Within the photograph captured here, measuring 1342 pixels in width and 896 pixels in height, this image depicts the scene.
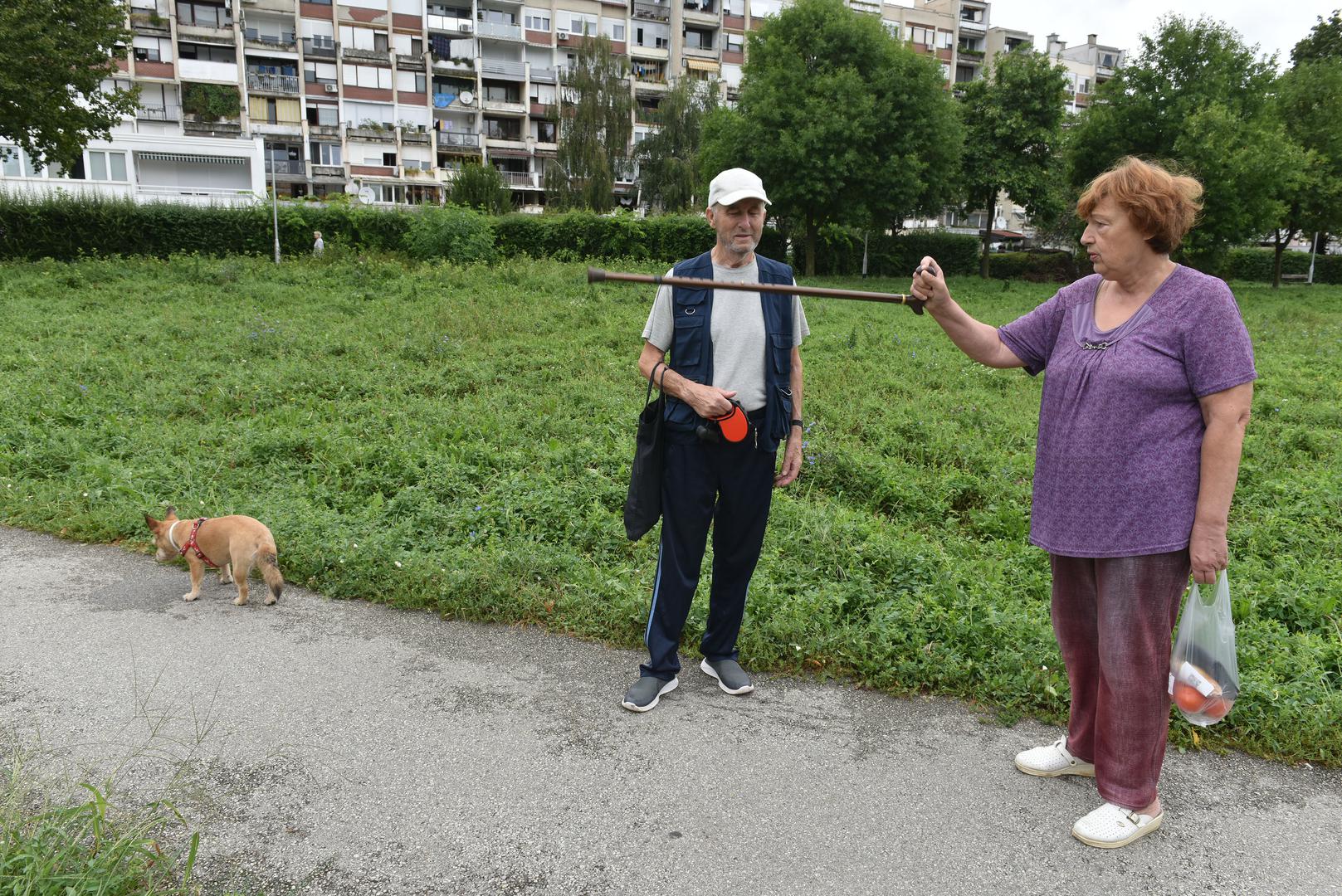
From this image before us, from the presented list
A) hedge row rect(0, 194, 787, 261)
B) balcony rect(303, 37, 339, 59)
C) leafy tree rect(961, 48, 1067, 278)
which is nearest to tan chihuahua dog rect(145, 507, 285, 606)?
hedge row rect(0, 194, 787, 261)

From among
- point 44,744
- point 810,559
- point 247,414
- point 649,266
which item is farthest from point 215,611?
point 649,266

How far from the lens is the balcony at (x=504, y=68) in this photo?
56.5 metres

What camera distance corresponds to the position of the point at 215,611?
179 inches

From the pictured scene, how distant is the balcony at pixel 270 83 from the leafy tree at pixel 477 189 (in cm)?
2311

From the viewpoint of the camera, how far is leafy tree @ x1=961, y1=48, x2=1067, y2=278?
32.7 meters

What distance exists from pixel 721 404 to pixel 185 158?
42167 mm

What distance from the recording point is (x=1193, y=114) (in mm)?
26953

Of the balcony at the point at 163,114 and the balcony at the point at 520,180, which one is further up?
the balcony at the point at 163,114

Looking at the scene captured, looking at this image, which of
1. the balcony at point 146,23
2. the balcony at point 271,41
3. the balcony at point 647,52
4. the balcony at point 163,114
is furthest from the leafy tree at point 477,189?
the balcony at point 647,52

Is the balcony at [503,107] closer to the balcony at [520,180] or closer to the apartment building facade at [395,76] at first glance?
the apartment building facade at [395,76]

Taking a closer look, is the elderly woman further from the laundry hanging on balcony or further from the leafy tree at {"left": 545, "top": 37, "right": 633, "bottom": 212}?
the leafy tree at {"left": 545, "top": 37, "right": 633, "bottom": 212}

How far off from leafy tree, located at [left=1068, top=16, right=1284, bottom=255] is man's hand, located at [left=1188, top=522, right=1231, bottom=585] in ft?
90.5

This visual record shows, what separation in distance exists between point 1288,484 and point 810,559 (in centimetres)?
396

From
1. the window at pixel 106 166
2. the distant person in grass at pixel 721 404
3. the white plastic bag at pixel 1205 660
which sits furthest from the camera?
the window at pixel 106 166
